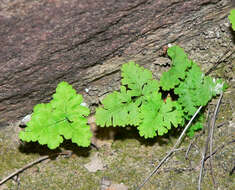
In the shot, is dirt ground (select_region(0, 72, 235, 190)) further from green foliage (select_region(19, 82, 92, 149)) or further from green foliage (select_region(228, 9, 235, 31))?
green foliage (select_region(228, 9, 235, 31))

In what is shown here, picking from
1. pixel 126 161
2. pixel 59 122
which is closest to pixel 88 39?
pixel 59 122

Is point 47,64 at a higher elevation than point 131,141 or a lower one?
higher

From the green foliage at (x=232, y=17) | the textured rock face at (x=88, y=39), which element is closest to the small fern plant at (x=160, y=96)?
the textured rock face at (x=88, y=39)

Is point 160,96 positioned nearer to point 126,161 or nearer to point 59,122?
point 126,161

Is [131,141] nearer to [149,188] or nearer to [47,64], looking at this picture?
[149,188]

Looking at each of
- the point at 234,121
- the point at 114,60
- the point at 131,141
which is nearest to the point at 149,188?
the point at 131,141
